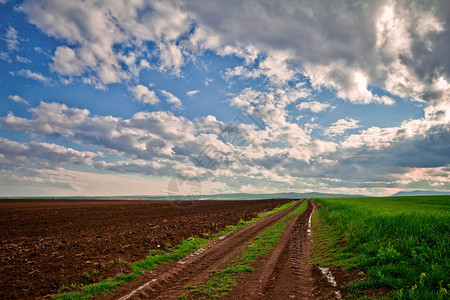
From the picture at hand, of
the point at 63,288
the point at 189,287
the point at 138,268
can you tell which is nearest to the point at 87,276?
the point at 63,288

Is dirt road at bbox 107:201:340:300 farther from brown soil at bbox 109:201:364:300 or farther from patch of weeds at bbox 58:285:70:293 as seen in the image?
patch of weeds at bbox 58:285:70:293

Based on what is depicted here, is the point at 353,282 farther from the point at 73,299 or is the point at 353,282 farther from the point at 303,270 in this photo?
the point at 73,299

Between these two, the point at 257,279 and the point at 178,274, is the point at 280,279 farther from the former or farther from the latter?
the point at 178,274

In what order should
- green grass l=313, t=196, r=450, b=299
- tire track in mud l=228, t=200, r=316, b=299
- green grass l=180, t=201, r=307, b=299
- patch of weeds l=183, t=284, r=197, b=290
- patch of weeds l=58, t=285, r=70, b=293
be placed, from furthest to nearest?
patch of weeds l=58, t=285, r=70, b=293 < patch of weeds l=183, t=284, r=197, b=290 < green grass l=180, t=201, r=307, b=299 < tire track in mud l=228, t=200, r=316, b=299 < green grass l=313, t=196, r=450, b=299

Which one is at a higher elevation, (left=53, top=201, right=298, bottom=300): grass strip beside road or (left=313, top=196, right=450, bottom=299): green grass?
(left=313, top=196, right=450, bottom=299): green grass

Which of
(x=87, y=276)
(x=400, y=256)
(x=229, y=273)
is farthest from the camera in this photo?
(x=229, y=273)

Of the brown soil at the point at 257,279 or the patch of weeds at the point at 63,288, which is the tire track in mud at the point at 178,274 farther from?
the patch of weeds at the point at 63,288

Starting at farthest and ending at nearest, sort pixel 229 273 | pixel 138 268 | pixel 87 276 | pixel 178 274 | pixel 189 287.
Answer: pixel 138 268 → pixel 178 274 → pixel 229 273 → pixel 87 276 → pixel 189 287

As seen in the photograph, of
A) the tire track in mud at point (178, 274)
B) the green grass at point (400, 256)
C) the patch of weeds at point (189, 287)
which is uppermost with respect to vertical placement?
the green grass at point (400, 256)

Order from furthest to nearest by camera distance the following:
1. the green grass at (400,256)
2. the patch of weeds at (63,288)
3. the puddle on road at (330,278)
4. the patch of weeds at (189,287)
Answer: the patch of weeds at (63,288), the patch of weeds at (189,287), the puddle on road at (330,278), the green grass at (400,256)

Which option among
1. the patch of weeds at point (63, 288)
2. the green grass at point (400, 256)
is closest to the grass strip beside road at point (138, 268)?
the patch of weeds at point (63, 288)

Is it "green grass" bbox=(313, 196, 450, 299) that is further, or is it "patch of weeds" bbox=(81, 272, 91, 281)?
"patch of weeds" bbox=(81, 272, 91, 281)

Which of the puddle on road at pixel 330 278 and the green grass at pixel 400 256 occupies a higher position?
the green grass at pixel 400 256

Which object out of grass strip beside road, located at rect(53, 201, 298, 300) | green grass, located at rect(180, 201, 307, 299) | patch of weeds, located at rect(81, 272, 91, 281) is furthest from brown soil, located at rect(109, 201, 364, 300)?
patch of weeds, located at rect(81, 272, 91, 281)
